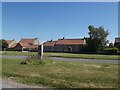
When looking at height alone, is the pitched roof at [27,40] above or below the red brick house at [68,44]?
above

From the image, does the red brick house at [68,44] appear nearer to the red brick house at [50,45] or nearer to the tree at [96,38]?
the red brick house at [50,45]

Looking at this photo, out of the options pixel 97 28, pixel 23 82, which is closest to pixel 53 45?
pixel 97 28

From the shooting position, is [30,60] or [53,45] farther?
[53,45]

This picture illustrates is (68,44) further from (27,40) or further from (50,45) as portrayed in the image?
(27,40)

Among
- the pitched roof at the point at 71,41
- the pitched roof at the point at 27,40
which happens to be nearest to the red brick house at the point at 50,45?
the pitched roof at the point at 71,41

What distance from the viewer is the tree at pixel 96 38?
8511 centimetres

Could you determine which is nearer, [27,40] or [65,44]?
[65,44]

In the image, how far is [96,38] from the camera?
88.5 m

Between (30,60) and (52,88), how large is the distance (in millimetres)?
13255

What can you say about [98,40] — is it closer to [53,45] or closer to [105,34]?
[105,34]

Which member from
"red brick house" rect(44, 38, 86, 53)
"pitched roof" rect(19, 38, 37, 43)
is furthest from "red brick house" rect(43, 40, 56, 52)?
"pitched roof" rect(19, 38, 37, 43)

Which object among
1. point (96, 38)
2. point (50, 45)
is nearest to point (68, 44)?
point (50, 45)

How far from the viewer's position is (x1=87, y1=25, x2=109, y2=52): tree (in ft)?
279

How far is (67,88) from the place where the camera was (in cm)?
1104
